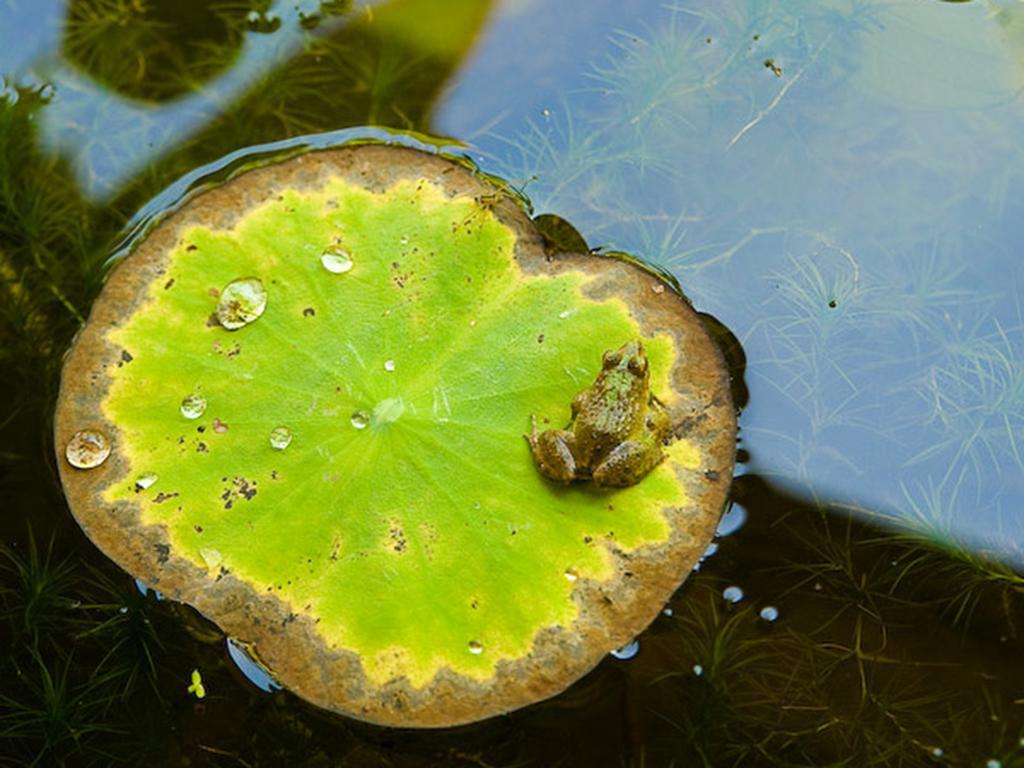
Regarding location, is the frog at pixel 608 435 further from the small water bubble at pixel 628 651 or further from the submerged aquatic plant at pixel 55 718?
the submerged aquatic plant at pixel 55 718

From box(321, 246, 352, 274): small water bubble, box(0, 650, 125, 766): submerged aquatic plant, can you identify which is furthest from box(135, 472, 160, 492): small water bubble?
box(321, 246, 352, 274): small water bubble

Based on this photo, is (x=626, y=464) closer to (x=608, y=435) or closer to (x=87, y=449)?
(x=608, y=435)

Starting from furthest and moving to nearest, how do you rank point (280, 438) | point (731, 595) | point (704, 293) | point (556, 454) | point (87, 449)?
point (704, 293), point (731, 595), point (87, 449), point (280, 438), point (556, 454)

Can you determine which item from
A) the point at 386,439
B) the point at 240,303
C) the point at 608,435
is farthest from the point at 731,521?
the point at 240,303

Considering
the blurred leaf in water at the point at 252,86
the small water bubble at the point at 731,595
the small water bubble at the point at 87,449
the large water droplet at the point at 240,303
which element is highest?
the blurred leaf in water at the point at 252,86

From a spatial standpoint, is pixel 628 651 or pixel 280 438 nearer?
pixel 280 438

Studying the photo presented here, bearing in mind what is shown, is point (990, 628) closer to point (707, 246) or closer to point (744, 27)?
point (707, 246)

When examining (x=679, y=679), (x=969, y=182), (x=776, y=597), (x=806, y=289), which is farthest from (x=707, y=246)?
(x=679, y=679)

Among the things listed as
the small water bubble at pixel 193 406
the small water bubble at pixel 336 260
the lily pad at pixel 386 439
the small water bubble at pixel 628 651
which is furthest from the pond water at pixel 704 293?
the small water bubble at pixel 336 260

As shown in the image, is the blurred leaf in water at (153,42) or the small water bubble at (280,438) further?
the blurred leaf in water at (153,42)
